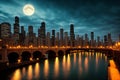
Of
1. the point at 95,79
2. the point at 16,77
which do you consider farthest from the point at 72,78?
the point at 16,77

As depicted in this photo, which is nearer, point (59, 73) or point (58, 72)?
point (59, 73)

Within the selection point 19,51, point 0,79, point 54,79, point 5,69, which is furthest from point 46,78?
point 19,51

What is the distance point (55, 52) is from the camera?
180 meters

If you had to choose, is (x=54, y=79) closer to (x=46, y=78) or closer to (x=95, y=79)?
(x=46, y=78)

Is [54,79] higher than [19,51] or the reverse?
the reverse

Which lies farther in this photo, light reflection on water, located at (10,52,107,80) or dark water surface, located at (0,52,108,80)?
light reflection on water, located at (10,52,107,80)

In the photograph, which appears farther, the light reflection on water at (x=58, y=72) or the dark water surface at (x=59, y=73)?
the light reflection on water at (x=58, y=72)

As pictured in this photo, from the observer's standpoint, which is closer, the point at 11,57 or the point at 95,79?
the point at 95,79

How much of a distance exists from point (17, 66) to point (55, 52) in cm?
8549

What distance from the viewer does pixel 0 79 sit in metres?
67.6

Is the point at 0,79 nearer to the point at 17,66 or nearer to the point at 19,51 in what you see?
the point at 17,66

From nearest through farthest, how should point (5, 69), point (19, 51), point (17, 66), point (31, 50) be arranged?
point (5, 69), point (17, 66), point (19, 51), point (31, 50)

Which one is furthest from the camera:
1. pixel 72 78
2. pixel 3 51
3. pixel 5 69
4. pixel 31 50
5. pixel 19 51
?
pixel 31 50

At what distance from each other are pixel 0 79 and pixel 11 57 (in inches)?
2794
